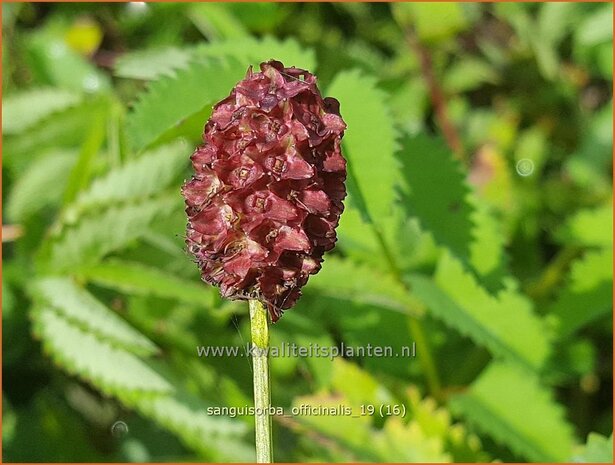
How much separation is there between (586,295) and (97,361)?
82 cm

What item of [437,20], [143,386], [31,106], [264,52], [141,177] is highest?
[437,20]

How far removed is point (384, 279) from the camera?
1.20m

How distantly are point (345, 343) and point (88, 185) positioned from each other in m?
0.53

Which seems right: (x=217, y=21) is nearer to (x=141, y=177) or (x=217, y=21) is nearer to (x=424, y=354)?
(x=141, y=177)

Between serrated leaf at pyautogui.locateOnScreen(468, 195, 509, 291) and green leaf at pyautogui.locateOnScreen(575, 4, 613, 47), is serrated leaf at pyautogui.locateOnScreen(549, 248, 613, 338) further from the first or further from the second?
green leaf at pyautogui.locateOnScreen(575, 4, 613, 47)

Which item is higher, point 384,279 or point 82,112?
point 82,112

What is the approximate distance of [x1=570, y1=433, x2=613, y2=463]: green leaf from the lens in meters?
0.95

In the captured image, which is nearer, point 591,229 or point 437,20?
point 591,229

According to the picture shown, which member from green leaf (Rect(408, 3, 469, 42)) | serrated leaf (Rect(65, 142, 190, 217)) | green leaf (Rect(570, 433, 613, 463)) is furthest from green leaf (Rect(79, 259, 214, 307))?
green leaf (Rect(408, 3, 469, 42))

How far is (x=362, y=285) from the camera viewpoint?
1184 millimetres

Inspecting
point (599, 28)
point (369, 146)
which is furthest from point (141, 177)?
point (599, 28)

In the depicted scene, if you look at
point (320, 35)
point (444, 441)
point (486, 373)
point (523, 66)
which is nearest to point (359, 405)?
point (444, 441)

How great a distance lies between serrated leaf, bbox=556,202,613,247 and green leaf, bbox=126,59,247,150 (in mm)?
736

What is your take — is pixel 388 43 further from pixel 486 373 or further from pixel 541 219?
pixel 486 373
